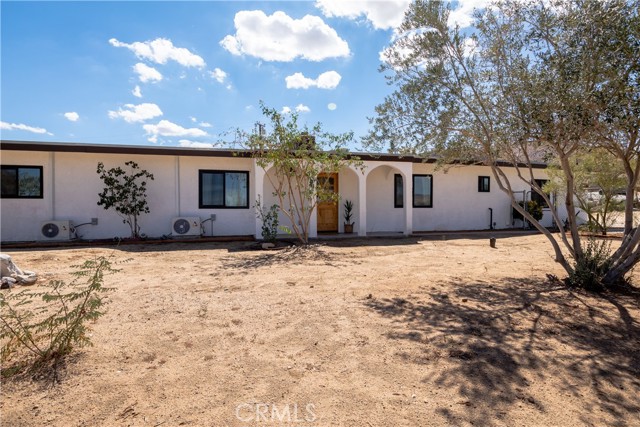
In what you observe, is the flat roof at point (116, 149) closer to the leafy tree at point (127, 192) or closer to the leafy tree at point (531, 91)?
the leafy tree at point (127, 192)

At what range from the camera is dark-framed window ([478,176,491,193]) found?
15.0 metres

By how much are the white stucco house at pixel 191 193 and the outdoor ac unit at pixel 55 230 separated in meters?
0.03

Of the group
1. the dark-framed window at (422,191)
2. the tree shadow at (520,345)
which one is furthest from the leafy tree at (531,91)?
the dark-framed window at (422,191)

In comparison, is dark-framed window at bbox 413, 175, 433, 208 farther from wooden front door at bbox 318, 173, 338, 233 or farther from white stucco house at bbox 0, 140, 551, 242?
wooden front door at bbox 318, 173, 338, 233

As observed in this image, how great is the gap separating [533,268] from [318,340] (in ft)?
17.8

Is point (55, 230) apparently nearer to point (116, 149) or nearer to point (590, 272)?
point (116, 149)

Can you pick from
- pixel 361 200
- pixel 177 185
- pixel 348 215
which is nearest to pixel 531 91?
pixel 361 200

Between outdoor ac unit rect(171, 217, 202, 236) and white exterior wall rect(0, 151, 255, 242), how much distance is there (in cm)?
41

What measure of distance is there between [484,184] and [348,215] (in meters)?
6.16

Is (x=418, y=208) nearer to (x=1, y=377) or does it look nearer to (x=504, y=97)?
(x=504, y=97)

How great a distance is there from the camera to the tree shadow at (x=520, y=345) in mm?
2500

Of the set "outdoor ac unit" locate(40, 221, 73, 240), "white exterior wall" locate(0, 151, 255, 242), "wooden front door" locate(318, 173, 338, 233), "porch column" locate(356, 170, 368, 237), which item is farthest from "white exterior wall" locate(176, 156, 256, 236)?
"porch column" locate(356, 170, 368, 237)

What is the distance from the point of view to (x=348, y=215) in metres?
13.3

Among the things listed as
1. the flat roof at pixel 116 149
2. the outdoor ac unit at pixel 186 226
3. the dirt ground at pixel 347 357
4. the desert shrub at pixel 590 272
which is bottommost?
the dirt ground at pixel 347 357
